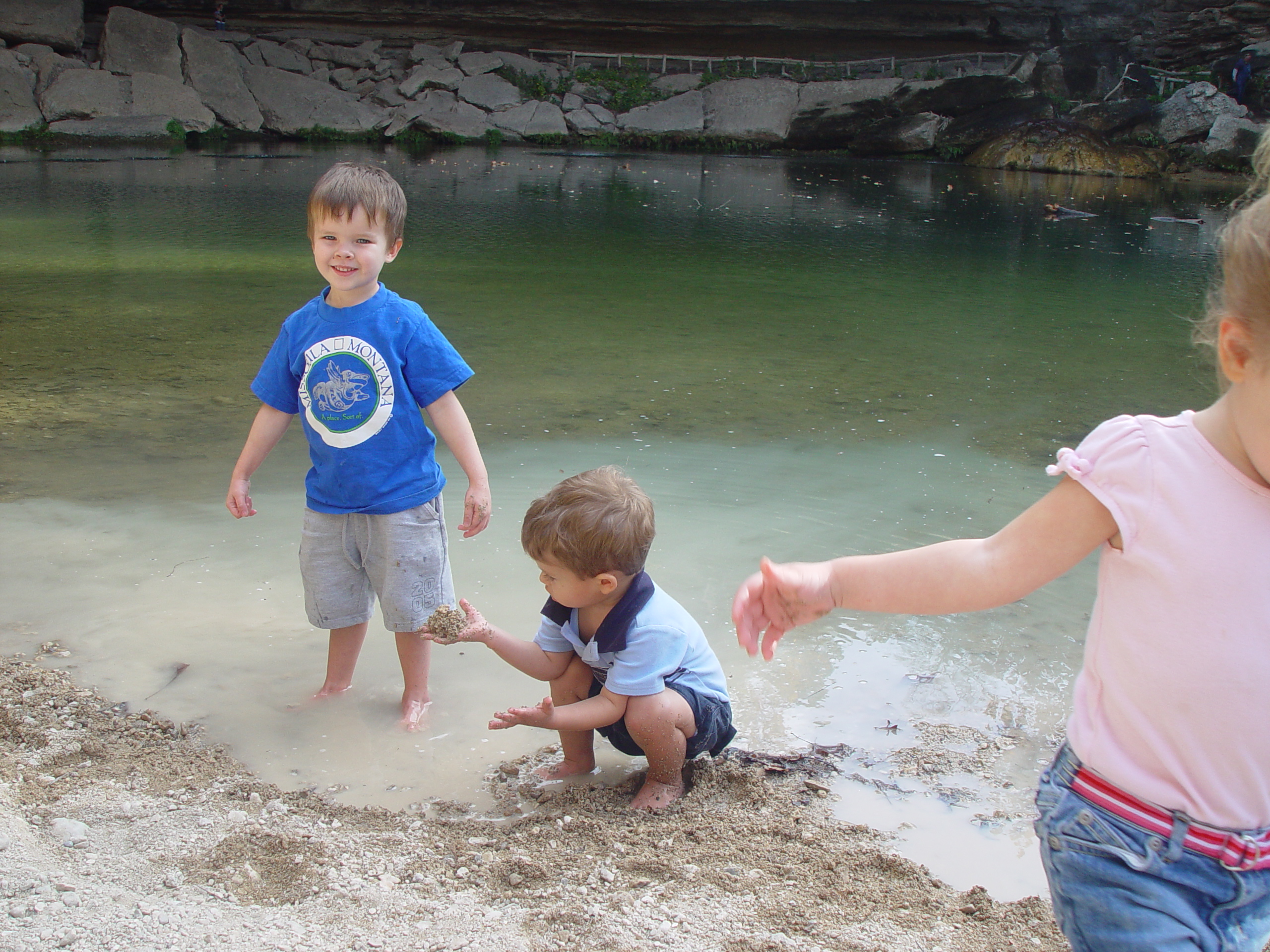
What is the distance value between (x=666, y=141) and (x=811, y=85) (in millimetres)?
2953

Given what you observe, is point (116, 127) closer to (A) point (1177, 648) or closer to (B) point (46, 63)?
(B) point (46, 63)

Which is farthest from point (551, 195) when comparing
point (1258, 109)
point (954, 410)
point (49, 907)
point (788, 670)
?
point (1258, 109)

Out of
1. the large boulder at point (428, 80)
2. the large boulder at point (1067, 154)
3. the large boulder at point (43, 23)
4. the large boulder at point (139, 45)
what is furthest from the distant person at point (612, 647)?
the large boulder at point (43, 23)

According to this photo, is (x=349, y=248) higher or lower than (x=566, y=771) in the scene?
higher

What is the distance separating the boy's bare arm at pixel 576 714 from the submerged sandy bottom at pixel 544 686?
10.3 inches

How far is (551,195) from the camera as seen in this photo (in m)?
11.1

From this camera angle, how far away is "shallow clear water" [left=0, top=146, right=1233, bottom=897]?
240 cm

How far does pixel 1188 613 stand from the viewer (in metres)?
1.06

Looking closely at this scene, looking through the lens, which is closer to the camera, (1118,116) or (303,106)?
(1118,116)

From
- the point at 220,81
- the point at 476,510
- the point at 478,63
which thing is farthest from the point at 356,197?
the point at 478,63

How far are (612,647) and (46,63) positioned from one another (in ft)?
58.0

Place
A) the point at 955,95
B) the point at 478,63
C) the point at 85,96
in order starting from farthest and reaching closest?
the point at 478,63, the point at 955,95, the point at 85,96

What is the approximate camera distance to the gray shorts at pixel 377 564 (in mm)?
2262

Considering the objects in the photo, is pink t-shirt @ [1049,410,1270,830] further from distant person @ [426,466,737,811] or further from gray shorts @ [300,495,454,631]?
gray shorts @ [300,495,454,631]
